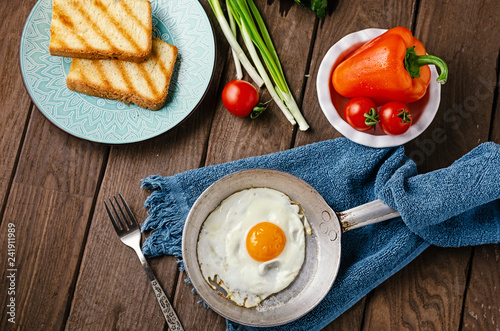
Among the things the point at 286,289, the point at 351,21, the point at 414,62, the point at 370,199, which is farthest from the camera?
the point at 351,21

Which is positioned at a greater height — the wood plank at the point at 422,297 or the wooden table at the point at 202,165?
the wooden table at the point at 202,165

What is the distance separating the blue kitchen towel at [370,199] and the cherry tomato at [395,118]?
0.13 m

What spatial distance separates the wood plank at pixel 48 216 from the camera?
1693mm

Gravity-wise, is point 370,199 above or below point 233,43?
below

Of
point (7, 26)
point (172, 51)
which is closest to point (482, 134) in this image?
point (172, 51)

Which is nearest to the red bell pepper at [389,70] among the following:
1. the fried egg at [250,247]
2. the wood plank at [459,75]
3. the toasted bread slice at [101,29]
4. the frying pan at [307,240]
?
the wood plank at [459,75]

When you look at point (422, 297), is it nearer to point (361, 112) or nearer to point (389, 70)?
point (361, 112)

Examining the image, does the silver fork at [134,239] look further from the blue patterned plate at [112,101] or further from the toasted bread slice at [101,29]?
the toasted bread slice at [101,29]

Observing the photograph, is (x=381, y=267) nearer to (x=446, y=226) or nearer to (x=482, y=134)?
(x=446, y=226)

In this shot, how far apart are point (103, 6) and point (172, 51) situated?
370mm

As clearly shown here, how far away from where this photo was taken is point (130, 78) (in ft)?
5.68

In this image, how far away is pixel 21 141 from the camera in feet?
5.83

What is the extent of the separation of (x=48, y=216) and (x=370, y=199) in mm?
1427

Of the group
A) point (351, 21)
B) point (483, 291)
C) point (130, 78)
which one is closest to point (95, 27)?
point (130, 78)
